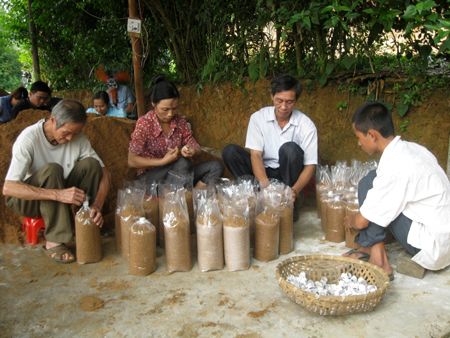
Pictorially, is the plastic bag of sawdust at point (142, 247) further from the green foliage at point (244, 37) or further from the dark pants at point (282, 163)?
the green foliage at point (244, 37)

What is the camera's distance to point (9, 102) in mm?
4535

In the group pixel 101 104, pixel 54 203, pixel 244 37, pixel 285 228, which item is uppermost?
pixel 244 37

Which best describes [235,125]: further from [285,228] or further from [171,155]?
[285,228]

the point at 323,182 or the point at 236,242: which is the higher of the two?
the point at 323,182

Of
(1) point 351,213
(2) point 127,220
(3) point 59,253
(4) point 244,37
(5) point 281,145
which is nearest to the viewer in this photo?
(2) point 127,220

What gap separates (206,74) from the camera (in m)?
4.82

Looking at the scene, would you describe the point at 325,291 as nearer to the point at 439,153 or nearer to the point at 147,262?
the point at 147,262

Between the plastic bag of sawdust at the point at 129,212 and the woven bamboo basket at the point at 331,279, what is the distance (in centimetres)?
100

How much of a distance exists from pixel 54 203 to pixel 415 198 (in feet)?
7.48

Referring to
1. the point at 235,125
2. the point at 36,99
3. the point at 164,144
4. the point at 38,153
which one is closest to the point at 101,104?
the point at 36,99

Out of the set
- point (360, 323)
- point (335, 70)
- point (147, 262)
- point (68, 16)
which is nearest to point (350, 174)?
point (335, 70)

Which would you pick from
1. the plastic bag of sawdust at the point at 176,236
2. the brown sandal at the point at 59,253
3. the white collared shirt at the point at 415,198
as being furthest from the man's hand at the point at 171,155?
the white collared shirt at the point at 415,198

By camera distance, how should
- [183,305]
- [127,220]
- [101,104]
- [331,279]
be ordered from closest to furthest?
[183,305] < [331,279] < [127,220] < [101,104]

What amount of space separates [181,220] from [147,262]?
0.34 m
